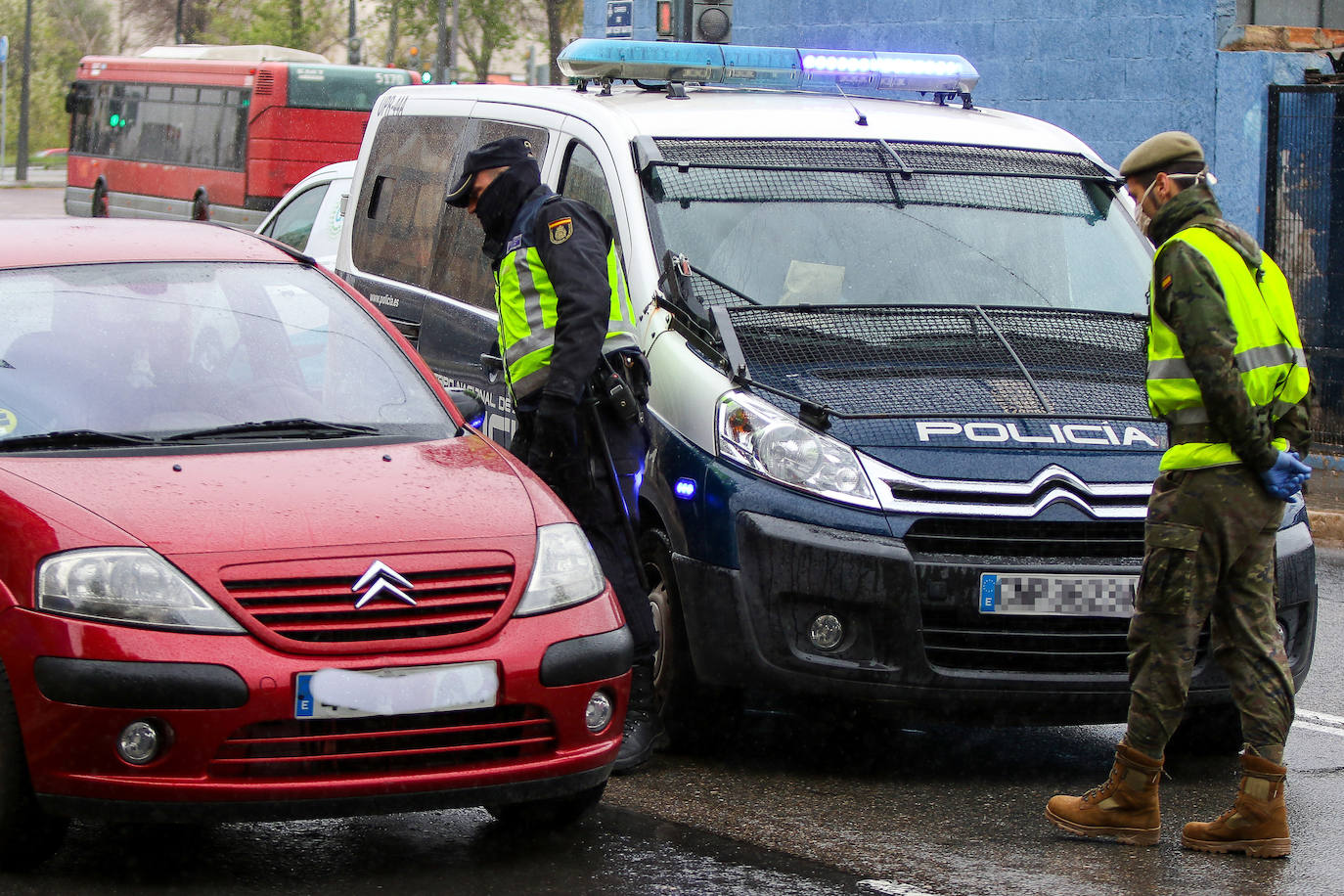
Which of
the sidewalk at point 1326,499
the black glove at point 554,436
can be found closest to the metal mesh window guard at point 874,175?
the black glove at point 554,436

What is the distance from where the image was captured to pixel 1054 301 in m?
6.25

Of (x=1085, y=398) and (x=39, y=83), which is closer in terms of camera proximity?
(x=1085, y=398)

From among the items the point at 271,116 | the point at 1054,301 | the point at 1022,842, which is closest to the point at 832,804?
the point at 1022,842

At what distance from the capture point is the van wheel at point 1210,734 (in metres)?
5.76

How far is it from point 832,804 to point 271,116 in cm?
2430

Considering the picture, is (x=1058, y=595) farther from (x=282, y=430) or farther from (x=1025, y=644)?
(x=282, y=430)

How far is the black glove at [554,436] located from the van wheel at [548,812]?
3.81 feet

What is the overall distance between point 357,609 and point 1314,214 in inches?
427

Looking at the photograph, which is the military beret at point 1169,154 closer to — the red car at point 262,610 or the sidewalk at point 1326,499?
the red car at point 262,610

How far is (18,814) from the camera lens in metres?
4.22

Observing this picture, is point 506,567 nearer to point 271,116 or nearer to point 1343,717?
point 1343,717

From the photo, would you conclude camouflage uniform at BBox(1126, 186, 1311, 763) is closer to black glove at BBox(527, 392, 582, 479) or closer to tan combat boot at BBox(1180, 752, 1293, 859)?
tan combat boot at BBox(1180, 752, 1293, 859)

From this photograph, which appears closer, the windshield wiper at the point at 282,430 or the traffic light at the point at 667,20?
the windshield wiper at the point at 282,430

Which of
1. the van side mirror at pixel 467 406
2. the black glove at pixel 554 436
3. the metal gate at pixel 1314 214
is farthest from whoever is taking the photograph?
the metal gate at pixel 1314 214
